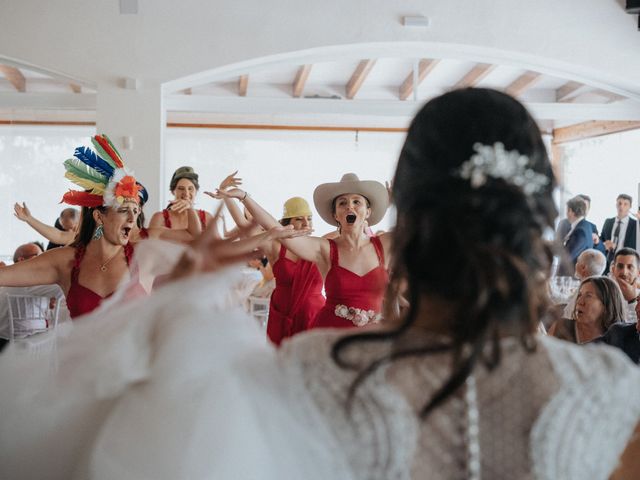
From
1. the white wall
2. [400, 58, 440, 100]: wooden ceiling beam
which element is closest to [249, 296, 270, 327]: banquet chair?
the white wall

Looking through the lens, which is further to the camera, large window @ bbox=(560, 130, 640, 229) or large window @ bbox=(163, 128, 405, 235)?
large window @ bbox=(163, 128, 405, 235)

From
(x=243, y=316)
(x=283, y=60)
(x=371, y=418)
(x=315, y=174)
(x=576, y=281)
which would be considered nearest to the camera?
(x=371, y=418)

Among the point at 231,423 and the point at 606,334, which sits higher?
the point at 231,423

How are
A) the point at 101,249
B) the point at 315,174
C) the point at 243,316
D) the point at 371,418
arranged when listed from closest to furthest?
the point at 371,418
the point at 243,316
the point at 101,249
the point at 315,174

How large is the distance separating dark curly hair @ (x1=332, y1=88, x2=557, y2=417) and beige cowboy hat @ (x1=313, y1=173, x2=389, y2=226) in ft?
10.3

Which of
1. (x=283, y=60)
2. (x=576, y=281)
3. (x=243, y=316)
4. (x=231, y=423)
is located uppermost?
(x=283, y=60)

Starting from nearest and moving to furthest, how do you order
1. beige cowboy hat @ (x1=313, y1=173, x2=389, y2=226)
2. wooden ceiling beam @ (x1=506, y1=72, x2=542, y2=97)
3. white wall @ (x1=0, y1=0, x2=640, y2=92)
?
beige cowboy hat @ (x1=313, y1=173, x2=389, y2=226) < white wall @ (x1=0, y1=0, x2=640, y2=92) < wooden ceiling beam @ (x1=506, y1=72, x2=542, y2=97)

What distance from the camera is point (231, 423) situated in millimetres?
933

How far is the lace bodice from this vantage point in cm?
91

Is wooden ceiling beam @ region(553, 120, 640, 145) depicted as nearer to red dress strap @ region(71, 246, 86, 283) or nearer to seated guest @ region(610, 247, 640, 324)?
seated guest @ region(610, 247, 640, 324)

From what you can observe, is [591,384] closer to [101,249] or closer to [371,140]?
[101,249]

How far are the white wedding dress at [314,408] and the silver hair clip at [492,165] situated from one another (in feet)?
0.64

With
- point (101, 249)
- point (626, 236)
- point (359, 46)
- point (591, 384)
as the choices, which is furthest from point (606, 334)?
point (626, 236)

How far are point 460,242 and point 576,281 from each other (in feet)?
18.2
